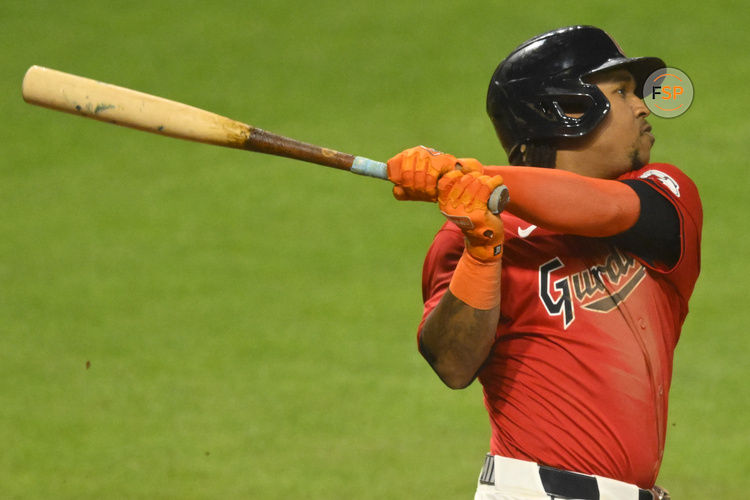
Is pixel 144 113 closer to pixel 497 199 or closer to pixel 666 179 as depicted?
pixel 497 199

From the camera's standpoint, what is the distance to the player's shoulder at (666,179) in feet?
9.87

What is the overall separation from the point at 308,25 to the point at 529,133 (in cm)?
759

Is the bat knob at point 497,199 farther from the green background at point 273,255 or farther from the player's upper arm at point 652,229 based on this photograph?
the green background at point 273,255

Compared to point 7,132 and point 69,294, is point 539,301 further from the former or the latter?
point 7,132

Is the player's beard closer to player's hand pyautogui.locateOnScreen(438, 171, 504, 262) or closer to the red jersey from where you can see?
the red jersey

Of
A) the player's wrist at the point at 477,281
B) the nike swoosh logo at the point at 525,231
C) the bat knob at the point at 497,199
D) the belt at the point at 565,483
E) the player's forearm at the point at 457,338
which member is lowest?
the belt at the point at 565,483

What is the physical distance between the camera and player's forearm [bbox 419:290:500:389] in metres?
2.81

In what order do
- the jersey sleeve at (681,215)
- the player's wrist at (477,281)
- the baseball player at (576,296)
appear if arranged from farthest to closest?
the jersey sleeve at (681,215) → the baseball player at (576,296) → the player's wrist at (477,281)

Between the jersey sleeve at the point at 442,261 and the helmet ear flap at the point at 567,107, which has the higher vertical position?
the helmet ear flap at the point at 567,107

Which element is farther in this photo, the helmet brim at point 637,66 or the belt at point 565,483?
the helmet brim at point 637,66

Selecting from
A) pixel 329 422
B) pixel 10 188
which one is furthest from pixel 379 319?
pixel 10 188

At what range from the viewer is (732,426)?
603 centimetres

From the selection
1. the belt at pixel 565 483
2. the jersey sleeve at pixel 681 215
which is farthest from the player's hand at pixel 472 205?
the belt at pixel 565 483

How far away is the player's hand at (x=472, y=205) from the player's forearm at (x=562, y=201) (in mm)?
76
